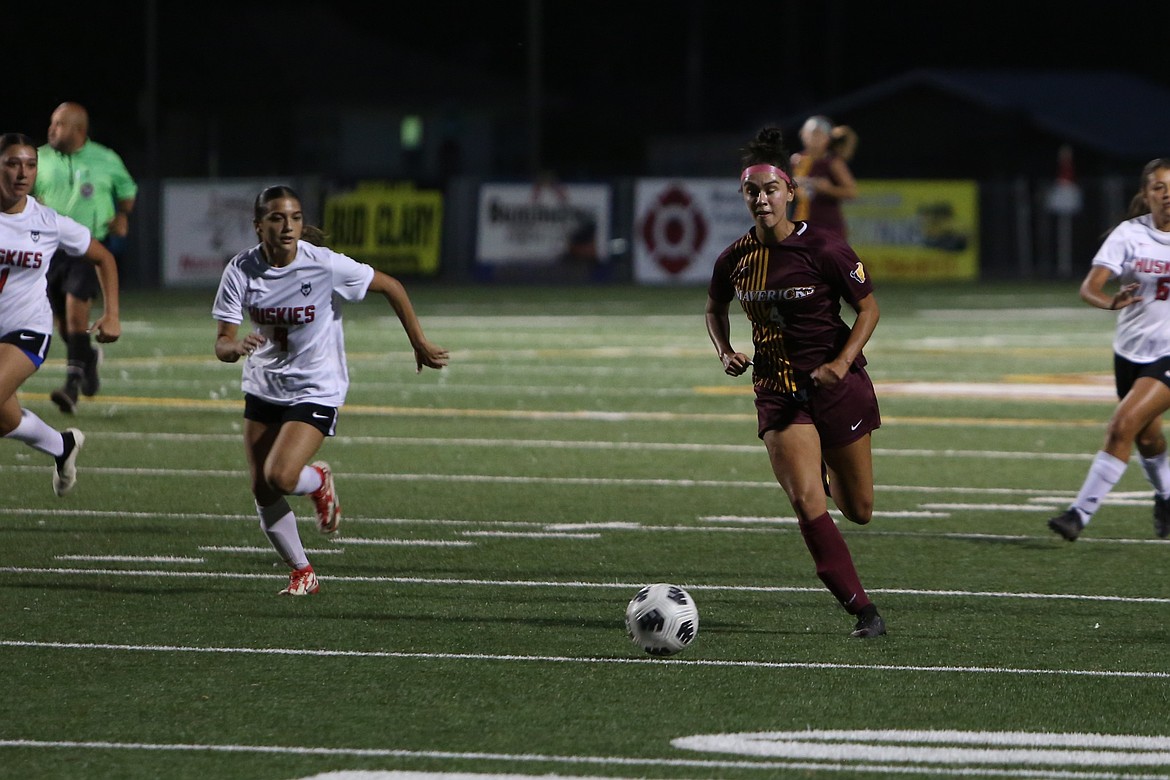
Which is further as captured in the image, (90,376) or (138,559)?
(90,376)

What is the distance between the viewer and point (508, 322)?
29.8m

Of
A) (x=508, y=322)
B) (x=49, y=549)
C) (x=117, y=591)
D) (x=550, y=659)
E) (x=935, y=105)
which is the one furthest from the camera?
(x=935, y=105)

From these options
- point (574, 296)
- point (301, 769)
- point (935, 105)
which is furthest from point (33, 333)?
point (935, 105)

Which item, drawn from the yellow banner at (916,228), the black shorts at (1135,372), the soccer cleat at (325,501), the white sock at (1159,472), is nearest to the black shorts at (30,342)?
the soccer cleat at (325,501)

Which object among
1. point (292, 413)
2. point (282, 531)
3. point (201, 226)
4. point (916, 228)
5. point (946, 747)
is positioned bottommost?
point (946, 747)

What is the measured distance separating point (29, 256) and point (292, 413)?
2220mm

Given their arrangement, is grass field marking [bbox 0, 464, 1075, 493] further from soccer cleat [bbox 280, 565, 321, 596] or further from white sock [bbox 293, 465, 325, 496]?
soccer cleat [bbox 280, 565, 321, 596]

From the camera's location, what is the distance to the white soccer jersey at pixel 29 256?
11000 mm

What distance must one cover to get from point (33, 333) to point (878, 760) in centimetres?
610

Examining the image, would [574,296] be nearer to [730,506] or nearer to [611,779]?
[730,506]

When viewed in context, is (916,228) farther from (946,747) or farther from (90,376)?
(946,747)

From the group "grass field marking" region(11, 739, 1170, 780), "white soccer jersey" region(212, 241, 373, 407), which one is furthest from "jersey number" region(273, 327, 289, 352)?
"grass field marking" region(11, 739, 1170, 780)

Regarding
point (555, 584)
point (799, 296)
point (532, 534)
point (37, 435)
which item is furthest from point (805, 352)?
point (37, 435)

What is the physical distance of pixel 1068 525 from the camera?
1095cm
